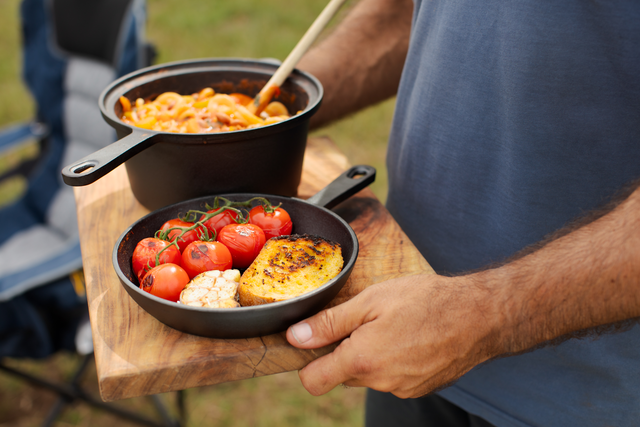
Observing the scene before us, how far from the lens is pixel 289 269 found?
3.29 feet

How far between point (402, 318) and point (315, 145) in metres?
0.85

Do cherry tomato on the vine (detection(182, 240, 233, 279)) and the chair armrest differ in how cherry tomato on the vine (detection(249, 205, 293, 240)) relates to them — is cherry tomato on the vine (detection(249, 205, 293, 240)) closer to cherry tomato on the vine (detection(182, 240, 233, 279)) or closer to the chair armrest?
cherry tomato on the vine (detection(182, 240, 233, 279))

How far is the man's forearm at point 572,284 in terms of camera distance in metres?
0.86

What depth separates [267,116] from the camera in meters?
1.38

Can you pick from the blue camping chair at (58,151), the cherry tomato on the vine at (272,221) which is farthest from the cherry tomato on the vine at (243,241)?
the blue camping chair at (58,151)

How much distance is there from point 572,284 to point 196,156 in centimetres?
79

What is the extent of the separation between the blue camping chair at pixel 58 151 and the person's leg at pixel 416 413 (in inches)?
40.1

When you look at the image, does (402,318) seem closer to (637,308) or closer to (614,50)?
(637,308)

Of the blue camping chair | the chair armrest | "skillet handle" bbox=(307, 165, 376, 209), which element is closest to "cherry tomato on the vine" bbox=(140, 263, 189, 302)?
"skillet handle" bbox=(307, 165, 376, 209)

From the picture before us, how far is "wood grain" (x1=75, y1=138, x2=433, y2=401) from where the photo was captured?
2.86 ft

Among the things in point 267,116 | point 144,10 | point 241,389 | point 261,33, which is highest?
point 267,116

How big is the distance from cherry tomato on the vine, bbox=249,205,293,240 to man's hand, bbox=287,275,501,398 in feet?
0.90

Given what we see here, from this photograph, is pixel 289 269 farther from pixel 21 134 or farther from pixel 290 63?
pixel 21 134

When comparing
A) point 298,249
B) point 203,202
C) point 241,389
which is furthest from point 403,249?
point 241,389
